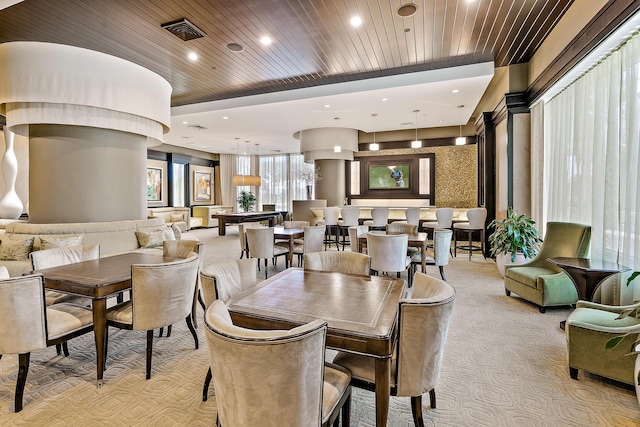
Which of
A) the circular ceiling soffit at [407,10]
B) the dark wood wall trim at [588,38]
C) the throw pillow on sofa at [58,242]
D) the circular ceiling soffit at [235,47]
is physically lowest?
the throw pillow on sofa at [58,242]

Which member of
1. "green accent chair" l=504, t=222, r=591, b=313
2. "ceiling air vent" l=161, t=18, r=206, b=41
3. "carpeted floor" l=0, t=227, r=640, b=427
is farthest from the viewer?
"ceiling air vent" l=161, t=18, r=206, b=41

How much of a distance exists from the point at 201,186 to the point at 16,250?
9711 millimetres

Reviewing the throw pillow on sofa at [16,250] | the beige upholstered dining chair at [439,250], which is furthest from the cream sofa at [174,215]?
the beige upholstered dining chair at [439,250]

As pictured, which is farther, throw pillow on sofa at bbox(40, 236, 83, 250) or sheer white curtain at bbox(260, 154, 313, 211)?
sheer white curtain at bbox(260, 154, 313, 211)

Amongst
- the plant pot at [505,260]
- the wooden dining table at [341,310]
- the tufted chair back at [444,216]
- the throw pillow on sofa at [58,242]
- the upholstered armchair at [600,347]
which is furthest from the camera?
the tufted chair back at [444,216]

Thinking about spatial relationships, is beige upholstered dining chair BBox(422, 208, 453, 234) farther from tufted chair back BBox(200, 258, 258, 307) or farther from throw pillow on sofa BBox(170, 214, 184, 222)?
throw pillow on sofa BBox(170, 214, 184, 222)

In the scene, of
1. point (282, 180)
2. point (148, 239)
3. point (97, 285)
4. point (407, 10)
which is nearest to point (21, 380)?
point (97, 285)

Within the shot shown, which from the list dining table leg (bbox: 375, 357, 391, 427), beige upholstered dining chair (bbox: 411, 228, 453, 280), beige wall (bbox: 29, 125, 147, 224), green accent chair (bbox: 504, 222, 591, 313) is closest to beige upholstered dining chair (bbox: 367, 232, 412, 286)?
beige upholstered dining chair (bbox: 411, 228, 453, 280)

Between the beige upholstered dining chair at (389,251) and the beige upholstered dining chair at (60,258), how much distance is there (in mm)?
3225

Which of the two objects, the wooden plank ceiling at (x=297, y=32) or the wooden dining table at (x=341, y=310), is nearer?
the wooden dining table at (x=341, y=310)

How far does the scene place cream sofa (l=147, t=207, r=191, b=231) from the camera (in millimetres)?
10766

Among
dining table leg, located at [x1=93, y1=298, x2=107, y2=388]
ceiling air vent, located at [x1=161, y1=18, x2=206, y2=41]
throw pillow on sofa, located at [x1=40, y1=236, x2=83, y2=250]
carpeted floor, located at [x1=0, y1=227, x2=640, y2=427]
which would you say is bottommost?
carpeted floor, located at [x1=0, y1=227, x2=640, y2=427]

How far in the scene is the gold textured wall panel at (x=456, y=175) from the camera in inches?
373

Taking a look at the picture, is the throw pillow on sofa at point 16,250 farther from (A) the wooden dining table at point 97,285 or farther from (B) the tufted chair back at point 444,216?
(B) the tufted chair back at point 444,216
